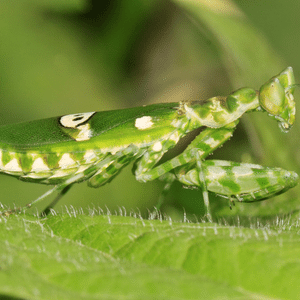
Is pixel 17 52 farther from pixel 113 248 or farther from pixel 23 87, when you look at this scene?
pixel 113 248

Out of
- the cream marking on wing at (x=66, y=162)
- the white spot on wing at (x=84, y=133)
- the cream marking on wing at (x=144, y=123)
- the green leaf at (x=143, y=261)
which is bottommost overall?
the green leaf at (x=143, y=261)

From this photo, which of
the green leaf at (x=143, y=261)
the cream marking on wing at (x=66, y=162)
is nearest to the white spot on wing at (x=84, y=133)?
the cream marking on wing at (x=66, y=162)

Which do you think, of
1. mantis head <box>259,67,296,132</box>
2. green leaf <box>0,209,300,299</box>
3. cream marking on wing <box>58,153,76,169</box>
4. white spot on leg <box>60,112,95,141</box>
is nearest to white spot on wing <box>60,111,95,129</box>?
white spot on leg <box>60,112,95,141</box>

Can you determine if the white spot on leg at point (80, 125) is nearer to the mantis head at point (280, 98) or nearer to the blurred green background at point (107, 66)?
the mantis head at point (280, 98)

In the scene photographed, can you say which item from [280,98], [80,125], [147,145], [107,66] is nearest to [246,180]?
[280,98]

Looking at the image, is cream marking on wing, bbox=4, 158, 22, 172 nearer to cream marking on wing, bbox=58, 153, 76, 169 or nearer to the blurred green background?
cream marking on wing, bbox=58, 153, 76, 169

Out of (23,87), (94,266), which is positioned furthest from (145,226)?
(23,87)

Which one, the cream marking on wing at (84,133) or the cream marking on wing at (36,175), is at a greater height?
the cream marking on wing at (84,133)
